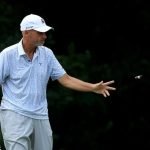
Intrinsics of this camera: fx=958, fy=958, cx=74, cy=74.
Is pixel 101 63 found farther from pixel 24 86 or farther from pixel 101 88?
pixel 24 86

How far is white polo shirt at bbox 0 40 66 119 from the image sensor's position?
753 centimetres

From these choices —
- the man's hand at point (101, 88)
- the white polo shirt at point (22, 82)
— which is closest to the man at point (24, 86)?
the white polo shirt at point (22, 82)

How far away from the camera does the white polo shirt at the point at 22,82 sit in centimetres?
753

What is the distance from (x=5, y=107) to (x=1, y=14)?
4890mm

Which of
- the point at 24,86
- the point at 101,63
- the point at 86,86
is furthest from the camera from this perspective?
the point at 101,63

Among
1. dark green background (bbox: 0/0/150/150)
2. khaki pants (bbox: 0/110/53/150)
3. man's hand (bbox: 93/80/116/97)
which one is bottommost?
dark green background (bbox: 0/0/150/150)

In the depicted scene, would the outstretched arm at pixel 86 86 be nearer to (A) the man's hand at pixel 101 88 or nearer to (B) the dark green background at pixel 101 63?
(A) the man's hand at pixel 101 88

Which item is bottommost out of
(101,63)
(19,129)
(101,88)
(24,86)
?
(101,63)

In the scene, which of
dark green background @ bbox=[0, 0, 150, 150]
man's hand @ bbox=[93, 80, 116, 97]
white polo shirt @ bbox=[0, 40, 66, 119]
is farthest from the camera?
dark green background @ bbox=[0, 0, 150, 150]

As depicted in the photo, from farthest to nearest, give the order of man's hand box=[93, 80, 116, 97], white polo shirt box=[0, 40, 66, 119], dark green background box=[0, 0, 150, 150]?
dark green background box=[0, 0, 150, 150] < man's hand box=[93, 80, 116, 97] < white polo shirt box=[0, 40, 66, 119]

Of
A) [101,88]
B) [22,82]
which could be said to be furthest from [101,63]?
[22,82]

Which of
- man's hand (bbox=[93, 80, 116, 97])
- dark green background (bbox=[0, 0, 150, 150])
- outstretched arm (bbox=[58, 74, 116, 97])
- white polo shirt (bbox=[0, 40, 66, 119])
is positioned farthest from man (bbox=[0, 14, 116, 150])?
dark green background (bbox=[0, 0, 150, 150])

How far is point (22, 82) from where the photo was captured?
7535 mm

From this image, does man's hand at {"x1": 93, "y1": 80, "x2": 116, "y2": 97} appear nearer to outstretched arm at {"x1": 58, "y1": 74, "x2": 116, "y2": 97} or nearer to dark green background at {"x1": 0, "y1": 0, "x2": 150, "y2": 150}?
outstretched arm at {"x1": 58, "y1": 74, "x2": 116, "y2": 97}
